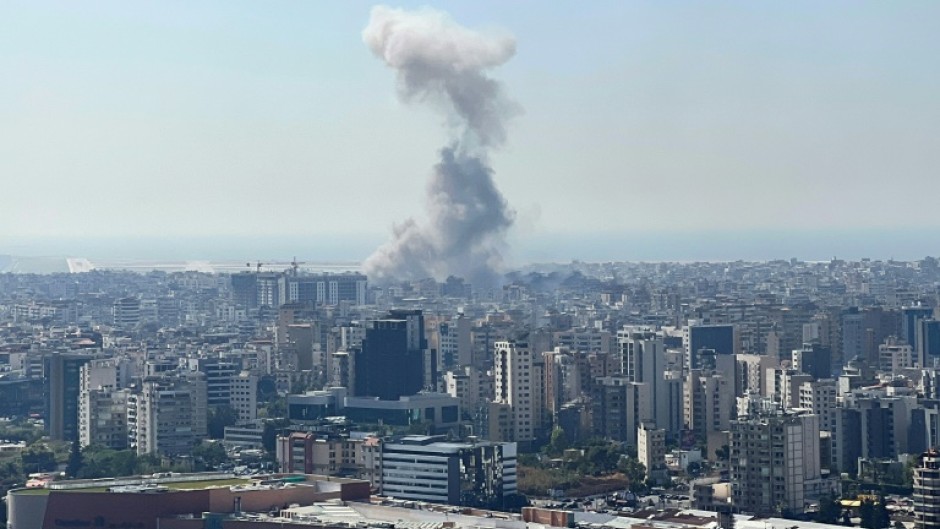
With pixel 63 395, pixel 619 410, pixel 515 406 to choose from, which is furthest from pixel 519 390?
pixel 63 395

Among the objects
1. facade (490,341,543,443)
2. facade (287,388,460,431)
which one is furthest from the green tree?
facade (490,341,543,443)

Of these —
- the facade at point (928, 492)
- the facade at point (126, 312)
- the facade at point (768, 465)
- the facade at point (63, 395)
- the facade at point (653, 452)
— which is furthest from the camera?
the facade at point (126, 312)

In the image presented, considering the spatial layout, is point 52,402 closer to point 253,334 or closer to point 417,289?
point 253,334

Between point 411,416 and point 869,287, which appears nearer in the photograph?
point 411,416

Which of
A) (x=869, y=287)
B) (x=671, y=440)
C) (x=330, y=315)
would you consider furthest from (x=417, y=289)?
(x=671, y=440)

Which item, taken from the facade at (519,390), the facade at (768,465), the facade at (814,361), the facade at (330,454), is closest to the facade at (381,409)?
the facade at (519,390)

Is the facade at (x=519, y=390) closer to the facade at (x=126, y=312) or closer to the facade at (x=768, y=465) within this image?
the facade at (x=768, y=465)

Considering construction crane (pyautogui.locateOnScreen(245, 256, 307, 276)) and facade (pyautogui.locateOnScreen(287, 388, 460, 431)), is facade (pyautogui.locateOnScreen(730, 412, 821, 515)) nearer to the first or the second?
facade (pyautogui.locateOnScreen(287, 388, 460, 431))

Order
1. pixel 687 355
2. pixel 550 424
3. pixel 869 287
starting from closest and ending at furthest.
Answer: pixel 550 424, pixel 687 355, pixel 869 287
